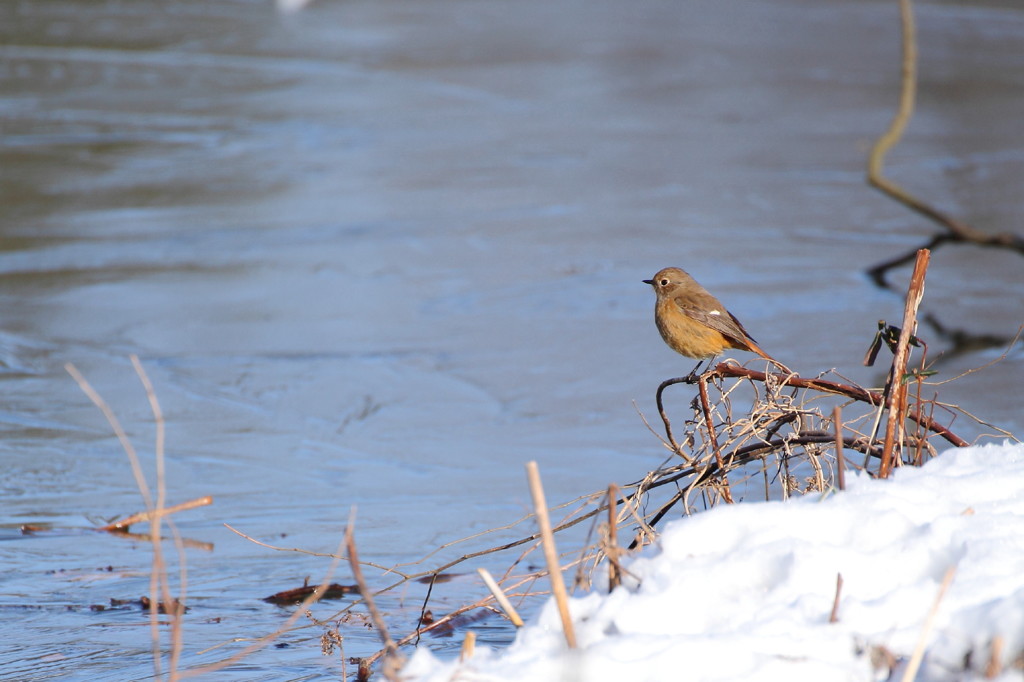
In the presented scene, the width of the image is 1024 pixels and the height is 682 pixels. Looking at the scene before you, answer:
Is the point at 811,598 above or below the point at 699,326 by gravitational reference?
below

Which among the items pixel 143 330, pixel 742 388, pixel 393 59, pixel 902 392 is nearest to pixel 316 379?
pixel 143 330

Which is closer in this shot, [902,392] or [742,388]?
[902,392]

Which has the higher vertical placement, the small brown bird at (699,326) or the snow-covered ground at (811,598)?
the small brown bird at (699,326)

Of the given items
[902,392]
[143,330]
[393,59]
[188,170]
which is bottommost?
[902,392]

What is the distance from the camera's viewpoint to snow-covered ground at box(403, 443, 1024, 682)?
2559 mm

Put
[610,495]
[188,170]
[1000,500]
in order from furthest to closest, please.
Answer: [188,170] < [1000,500] < [610,495]

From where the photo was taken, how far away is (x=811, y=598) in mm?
2703

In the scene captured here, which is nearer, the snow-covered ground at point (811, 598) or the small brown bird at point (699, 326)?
the snow-covered ground at point (811, 598)

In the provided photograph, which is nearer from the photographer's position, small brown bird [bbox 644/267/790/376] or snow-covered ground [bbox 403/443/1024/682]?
snow-covered ground [bbox 403/443/1024/682]

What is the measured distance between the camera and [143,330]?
8086 millimetres

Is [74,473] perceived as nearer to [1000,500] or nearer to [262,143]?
[1000,500]

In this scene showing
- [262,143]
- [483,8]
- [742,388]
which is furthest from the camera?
[483,8]

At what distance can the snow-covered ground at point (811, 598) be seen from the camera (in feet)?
8.39

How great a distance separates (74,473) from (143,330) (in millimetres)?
2315
